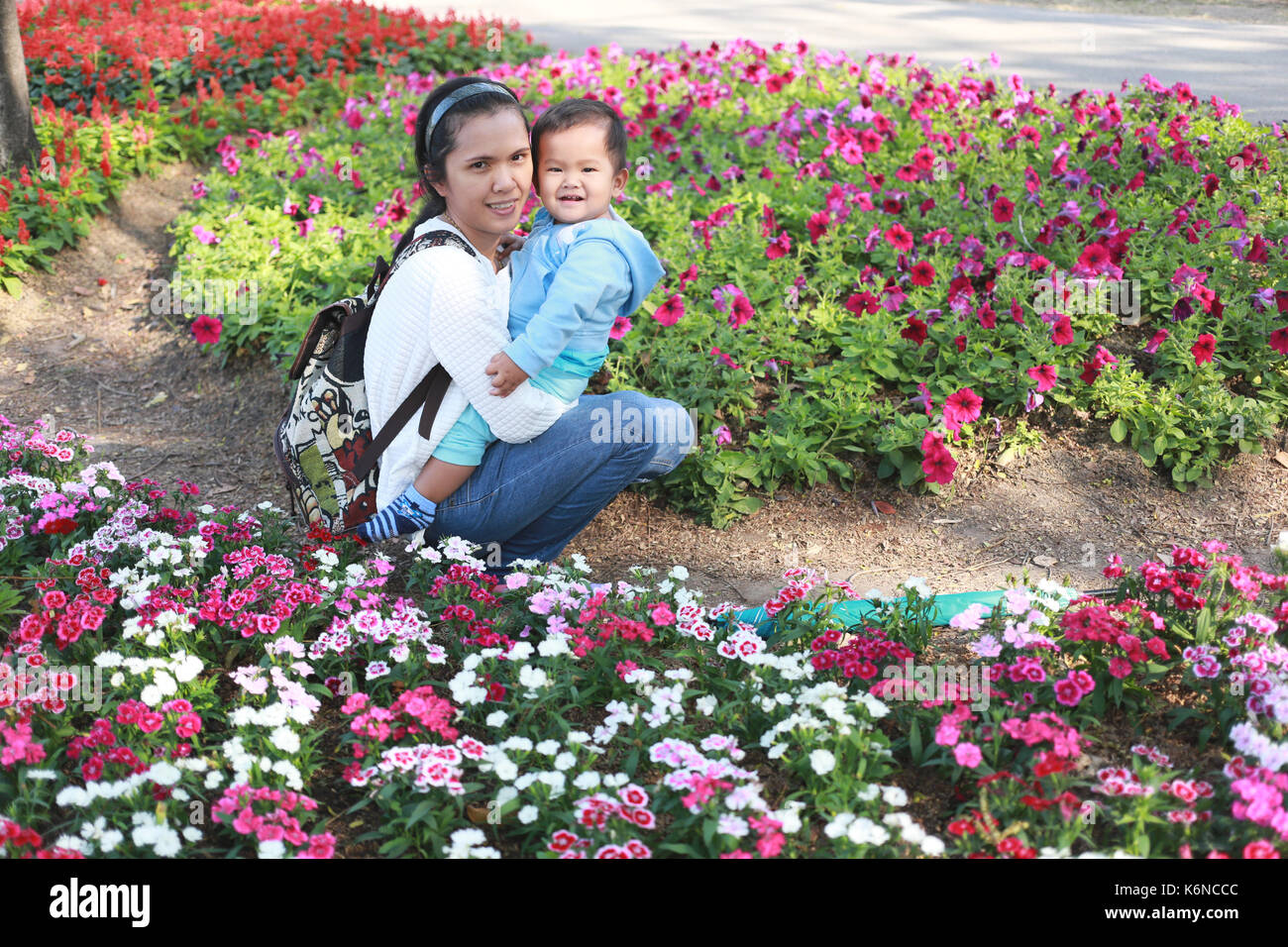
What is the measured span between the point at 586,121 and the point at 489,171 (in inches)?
12.3

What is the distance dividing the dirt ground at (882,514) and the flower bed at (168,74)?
1729 millimetres

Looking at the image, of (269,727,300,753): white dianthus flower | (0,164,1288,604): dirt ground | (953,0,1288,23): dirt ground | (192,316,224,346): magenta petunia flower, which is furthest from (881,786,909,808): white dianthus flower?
(953,0,1288,23): dirt ground

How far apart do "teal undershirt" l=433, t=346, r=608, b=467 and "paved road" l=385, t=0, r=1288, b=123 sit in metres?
5.28

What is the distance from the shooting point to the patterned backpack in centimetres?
343

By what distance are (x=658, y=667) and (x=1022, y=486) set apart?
6.43 ft

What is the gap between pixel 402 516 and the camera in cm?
343

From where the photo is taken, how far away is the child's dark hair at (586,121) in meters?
3.28

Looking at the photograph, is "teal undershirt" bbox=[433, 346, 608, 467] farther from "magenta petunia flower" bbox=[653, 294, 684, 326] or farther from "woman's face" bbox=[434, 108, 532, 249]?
"magenta petunia flower" bbox=[653, 294, 684, 326]

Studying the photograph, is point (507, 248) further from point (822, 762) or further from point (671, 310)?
point (822, 762)

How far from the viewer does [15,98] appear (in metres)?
6.44

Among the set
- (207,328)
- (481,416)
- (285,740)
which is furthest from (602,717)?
(207,328)

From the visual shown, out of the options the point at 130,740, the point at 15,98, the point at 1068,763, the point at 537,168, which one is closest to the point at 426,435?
the point at 537,168

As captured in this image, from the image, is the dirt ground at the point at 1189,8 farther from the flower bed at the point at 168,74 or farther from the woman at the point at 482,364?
the woman at the point at 482,364

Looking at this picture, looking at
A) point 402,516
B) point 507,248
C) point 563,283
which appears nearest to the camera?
point 563,283
